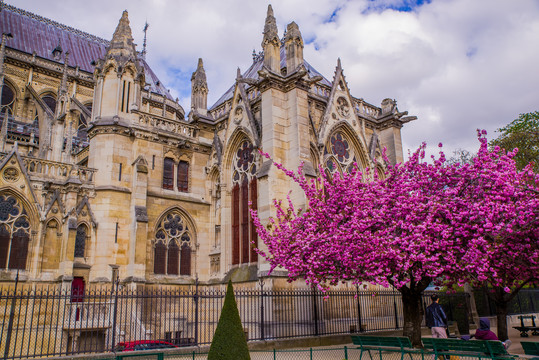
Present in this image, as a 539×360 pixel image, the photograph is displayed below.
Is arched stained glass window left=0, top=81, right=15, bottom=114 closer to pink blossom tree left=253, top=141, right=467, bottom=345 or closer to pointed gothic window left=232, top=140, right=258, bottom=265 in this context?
pointed gothic window left=232, top=140, right=258, bottom=265

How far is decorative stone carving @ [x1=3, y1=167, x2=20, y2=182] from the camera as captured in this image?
1703 cm

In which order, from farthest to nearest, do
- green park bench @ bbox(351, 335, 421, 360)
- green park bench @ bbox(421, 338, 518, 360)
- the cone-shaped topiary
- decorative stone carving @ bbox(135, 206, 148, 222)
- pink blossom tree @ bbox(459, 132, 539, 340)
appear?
decorative stone carving @ bbox(135, 206, 148, 222) → pink blossom tree @ bbox(459, 132, 539, 340) → green park bench @ bbox(351, 335, 421, 360) → the cone-shaped topiary → green park bench @ bbox(421, 338, 518, 360)

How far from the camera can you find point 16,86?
3253 centimetres

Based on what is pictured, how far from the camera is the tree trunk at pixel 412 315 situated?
38.9ft

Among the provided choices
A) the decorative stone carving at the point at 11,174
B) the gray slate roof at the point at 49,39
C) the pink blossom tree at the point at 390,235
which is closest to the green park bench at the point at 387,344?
the pink blossom tree at the point at 390,235

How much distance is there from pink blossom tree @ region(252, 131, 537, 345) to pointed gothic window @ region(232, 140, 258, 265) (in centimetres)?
601

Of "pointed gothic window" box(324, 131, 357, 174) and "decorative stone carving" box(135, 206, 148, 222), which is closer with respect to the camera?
"decorative stone carving" box(135, 206, 148, 222)

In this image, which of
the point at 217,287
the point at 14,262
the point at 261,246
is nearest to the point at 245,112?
the point at 261,246

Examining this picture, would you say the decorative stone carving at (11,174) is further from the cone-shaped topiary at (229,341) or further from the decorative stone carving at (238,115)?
the cone-shaped topiary at (229,341)

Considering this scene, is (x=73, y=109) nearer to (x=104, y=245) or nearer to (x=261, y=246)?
(x=104, y=245)

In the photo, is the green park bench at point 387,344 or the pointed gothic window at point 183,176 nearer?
the green park bench at point 387,344

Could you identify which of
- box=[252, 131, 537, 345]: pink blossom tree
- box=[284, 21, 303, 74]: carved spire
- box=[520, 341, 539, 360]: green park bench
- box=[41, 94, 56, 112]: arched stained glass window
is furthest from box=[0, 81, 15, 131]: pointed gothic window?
box=[520, 341, 539, 360]: green park bench

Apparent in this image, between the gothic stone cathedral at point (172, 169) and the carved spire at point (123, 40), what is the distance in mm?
63

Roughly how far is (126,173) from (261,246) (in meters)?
6.98
